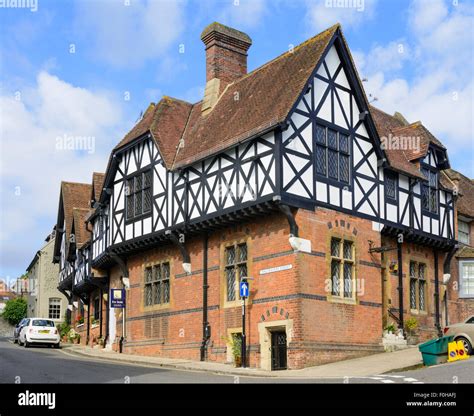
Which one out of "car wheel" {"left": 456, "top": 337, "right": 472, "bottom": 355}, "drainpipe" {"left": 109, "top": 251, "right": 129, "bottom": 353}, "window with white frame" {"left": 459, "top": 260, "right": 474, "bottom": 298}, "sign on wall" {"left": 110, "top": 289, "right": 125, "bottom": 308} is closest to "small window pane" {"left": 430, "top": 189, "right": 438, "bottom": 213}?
"window with white frame" {"left": 459, "top": 260, "right": 474, "bottom": 298}

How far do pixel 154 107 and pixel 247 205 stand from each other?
33.6ft

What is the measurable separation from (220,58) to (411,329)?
13.2 metres

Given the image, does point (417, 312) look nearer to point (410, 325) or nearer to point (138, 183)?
point (410, 325)

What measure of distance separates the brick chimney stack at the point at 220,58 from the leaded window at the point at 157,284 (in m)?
6.64

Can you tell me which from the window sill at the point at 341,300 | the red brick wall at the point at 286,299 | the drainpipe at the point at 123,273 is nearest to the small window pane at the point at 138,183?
the red brick wall at the point at 286,299

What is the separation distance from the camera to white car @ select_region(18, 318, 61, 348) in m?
33.4

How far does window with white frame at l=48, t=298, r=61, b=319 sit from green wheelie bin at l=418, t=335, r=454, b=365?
4318 centimetres

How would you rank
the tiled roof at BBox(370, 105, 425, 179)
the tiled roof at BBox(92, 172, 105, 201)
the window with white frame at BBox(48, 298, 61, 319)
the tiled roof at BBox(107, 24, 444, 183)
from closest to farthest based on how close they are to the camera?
1. the tiled roof at BBox(107, 24, 444, 183)
2. the tiled roof at BBox(370, 105, 425, 179)
3. the tiled roof at BBox(92, 172, 105, 201)
4. the window with white frame at BBox(48, 298, 61, 319)

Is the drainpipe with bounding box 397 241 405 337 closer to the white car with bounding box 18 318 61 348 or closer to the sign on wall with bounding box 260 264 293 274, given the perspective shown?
the sign on wall with bounding box 260 264 293 274

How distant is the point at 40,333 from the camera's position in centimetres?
3350

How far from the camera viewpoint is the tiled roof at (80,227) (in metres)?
38.6

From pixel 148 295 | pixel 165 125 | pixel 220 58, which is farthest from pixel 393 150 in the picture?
pixel 148 295
